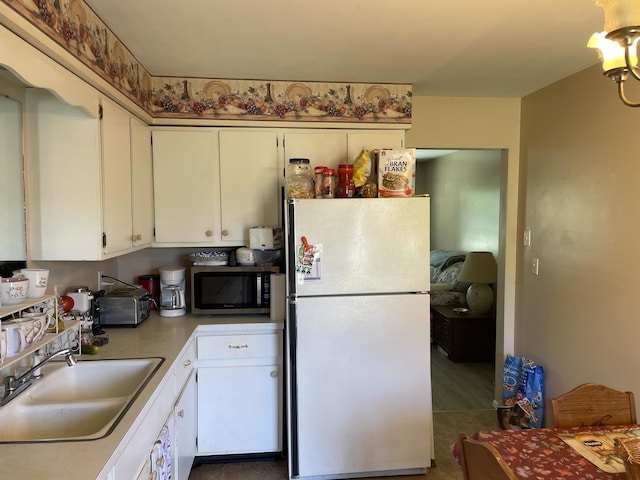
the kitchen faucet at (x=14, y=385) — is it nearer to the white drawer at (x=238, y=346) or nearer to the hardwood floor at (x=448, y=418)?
the white drawer at (x=238, y=346)

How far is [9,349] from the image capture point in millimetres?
1422

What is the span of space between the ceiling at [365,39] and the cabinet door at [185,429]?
5.71 feet

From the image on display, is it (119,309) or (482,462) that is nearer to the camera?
(482,462)

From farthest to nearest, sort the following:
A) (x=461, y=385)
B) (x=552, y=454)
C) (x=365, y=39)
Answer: (x=461, y=385), (x=365, y=39), (x=552, y=454)

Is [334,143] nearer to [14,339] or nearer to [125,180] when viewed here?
[125,180]

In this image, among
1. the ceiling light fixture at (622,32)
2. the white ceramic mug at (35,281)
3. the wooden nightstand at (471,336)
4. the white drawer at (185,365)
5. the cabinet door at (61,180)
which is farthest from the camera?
the wooden nightstand at (471,336)

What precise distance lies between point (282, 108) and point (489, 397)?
110 inches

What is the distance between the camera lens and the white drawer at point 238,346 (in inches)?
99.4

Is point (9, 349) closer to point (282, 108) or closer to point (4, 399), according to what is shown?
point (4, 399)

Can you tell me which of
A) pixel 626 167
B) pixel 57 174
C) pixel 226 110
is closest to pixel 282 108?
pixel 226 110

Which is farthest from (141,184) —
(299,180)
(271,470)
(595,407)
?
(595,407)

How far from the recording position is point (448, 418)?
3.20 meters

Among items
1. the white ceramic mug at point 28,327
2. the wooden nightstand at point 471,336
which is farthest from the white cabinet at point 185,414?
the wooden nightstand at point 471,336

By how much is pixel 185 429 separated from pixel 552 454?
1693 millimetres
